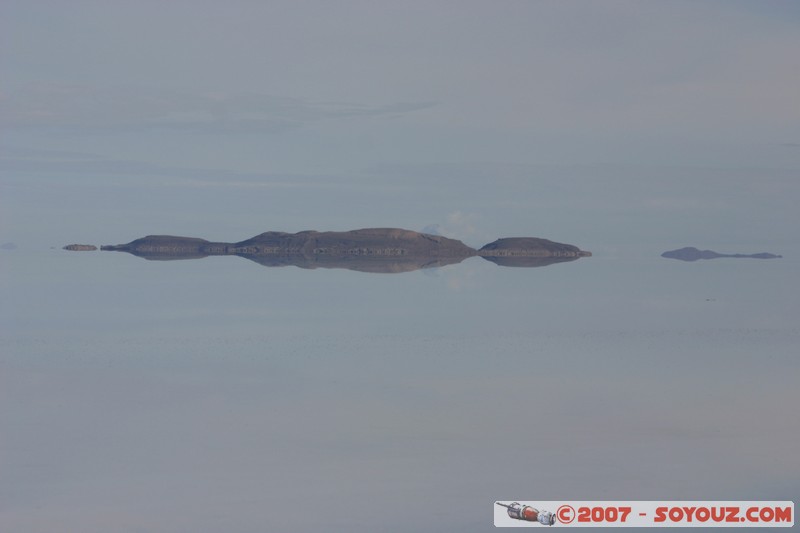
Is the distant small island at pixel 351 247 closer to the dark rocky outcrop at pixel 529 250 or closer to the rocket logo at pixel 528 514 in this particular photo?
the dark rocky outcrop at pixel 529 250

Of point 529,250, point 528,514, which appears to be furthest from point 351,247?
point 528,514

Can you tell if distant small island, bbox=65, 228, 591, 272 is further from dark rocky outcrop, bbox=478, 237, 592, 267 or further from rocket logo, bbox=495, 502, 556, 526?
rocket logo, bbox=495, 502, 556, 526

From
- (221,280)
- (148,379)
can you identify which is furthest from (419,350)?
(221,280)

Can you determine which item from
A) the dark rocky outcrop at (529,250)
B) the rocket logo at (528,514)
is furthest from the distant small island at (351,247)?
the rocket logo at (528,514)

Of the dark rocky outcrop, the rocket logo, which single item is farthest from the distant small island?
the rocket logo

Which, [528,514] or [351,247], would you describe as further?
[351,247]

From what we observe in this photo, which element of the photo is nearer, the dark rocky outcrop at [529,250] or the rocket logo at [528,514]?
the rocket logo at [528,514]

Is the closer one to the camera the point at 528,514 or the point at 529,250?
the point at 528,514

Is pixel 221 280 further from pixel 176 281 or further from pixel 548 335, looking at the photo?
pixel 548 335

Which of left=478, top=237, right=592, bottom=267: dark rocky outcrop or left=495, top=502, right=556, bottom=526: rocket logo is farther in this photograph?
left=478, top=237, right=592, bottom=267: dark rocky outcrop

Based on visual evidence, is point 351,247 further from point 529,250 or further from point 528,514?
point 528,514

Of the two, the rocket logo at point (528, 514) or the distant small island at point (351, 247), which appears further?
the distant small island at point (351, 247)
